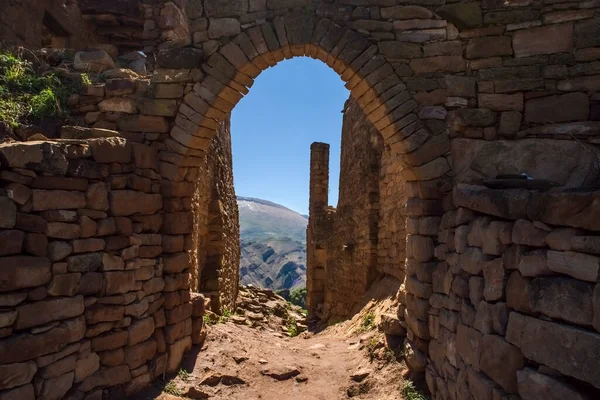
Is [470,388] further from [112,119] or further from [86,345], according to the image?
[112,119]

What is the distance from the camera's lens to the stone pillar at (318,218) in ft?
48.2

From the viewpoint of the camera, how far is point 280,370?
5410 mm

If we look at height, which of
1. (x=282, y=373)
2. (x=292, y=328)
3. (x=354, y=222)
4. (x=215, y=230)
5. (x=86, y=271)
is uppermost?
(x=354, y=222)

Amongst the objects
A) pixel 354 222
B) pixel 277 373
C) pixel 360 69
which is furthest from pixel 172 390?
pixel 354 222

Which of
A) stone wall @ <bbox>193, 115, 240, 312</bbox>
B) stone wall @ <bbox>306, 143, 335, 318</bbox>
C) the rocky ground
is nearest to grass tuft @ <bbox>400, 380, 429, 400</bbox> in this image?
the rocky ground

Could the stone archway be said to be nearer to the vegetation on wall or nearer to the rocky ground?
the rocky ground

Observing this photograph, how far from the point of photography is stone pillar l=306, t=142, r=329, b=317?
1470cm

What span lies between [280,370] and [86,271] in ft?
9.63

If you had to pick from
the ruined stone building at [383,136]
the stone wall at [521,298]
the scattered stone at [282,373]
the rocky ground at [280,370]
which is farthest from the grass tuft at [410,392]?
the scattered stone at [282,373]

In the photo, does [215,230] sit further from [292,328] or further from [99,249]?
[99,249]

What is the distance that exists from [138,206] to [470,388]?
3.68 meters

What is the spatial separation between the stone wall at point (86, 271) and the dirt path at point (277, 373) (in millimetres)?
389

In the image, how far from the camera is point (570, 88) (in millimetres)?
4328

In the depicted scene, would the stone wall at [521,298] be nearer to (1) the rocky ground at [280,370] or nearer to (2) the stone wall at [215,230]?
(1) the rocky ground at [280,370]
